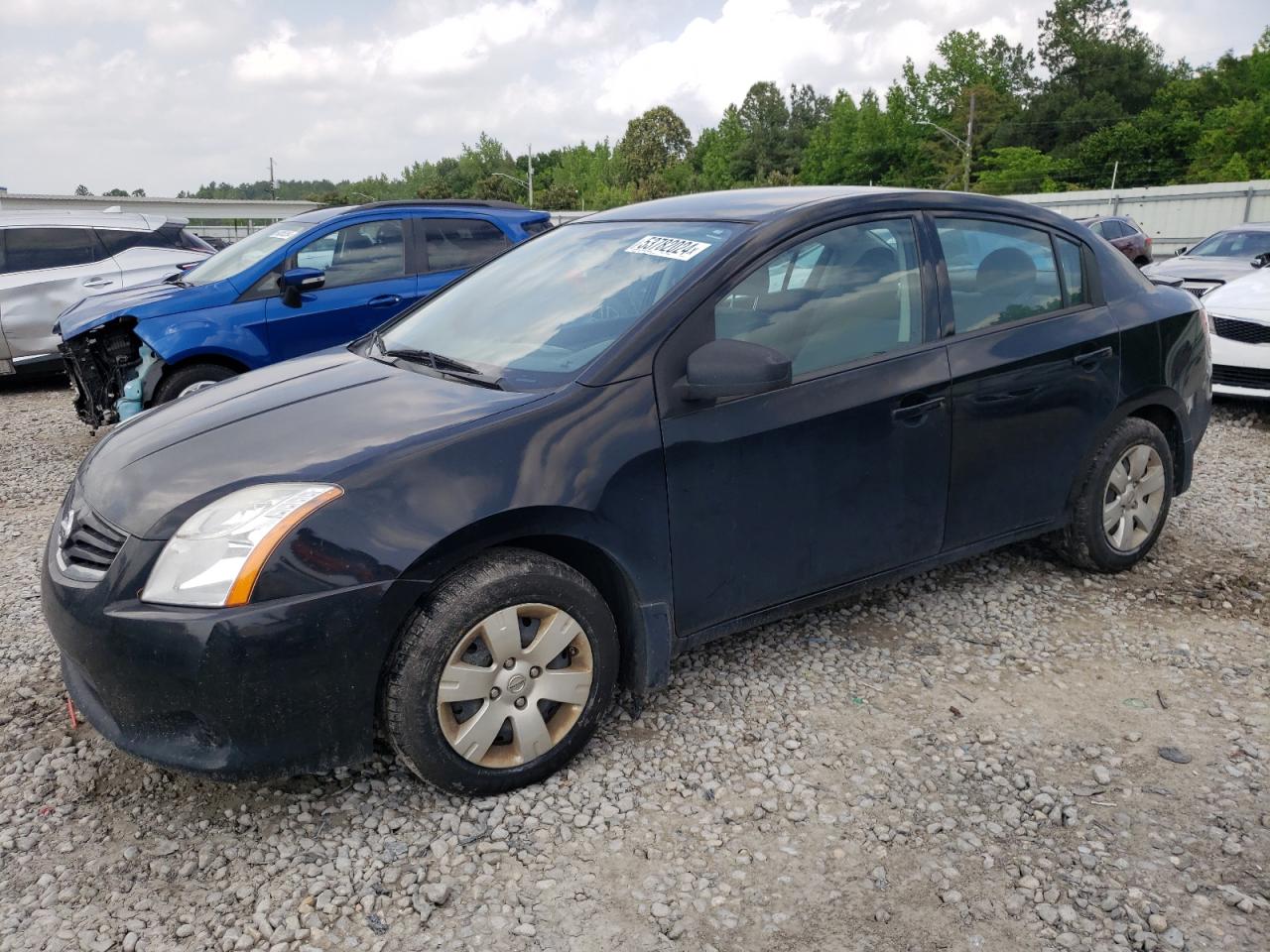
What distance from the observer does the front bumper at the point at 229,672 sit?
7.88ft

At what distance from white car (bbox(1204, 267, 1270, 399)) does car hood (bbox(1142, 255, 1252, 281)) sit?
1.77m

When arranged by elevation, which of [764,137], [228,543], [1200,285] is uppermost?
[764,137]

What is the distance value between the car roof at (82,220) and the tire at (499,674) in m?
9.72

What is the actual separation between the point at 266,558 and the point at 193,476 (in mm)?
428

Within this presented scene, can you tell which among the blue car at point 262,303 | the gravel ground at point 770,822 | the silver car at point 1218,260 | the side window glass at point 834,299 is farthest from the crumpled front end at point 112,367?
the silver car at point 1218,260

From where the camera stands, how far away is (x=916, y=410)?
339cm

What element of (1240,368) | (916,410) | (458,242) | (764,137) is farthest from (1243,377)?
(764,137)

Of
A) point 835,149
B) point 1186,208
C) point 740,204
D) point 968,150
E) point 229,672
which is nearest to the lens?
point 229,672

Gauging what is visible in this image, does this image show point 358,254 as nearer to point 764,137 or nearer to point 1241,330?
point 1241,330

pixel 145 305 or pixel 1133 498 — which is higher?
pixel 145 305

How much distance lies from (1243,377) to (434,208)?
6496mm

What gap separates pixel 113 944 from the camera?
230cm

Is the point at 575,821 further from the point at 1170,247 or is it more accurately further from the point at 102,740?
the point at 1170,247

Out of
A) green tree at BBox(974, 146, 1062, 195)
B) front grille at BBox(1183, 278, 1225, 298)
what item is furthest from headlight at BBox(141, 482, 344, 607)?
green tree at BBox(974, 146, 1062, 195)
